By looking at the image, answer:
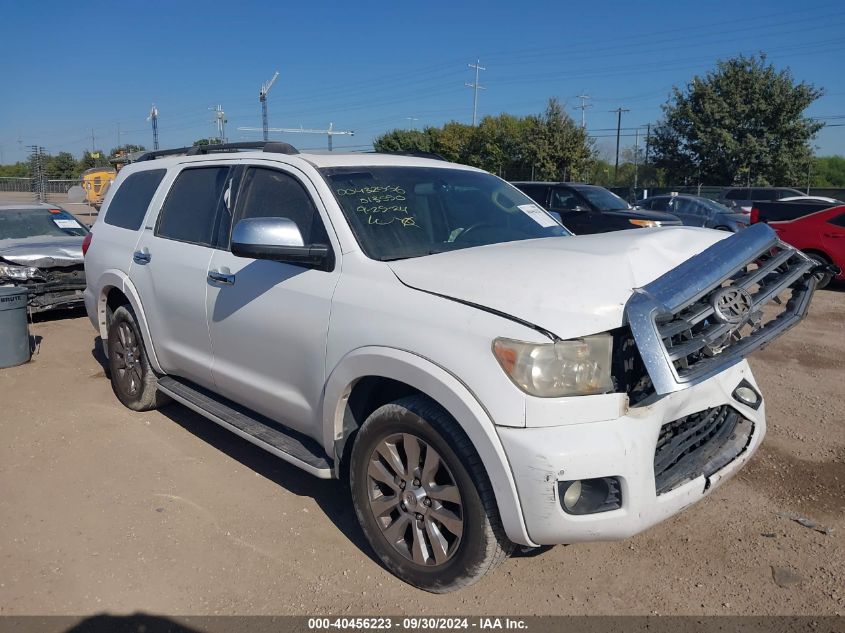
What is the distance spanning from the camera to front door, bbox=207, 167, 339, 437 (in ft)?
11.3

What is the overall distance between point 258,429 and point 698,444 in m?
2.28

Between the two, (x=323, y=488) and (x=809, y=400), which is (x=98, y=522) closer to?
(x=323, y=488)

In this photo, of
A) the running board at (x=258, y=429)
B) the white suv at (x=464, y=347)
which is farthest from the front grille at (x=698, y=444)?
the running board at (x=258, y=429)

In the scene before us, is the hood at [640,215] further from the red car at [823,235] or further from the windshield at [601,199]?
the red car at [823,235]

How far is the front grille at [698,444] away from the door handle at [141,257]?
3.58m

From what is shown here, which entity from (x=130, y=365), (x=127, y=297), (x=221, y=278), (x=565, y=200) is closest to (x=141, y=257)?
(x=127, y=297)

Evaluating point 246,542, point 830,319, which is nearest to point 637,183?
point 830,319

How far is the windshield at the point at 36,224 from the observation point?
950 cm

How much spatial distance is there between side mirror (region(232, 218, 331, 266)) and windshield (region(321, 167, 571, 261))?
10.1 inches

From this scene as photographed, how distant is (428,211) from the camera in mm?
3865

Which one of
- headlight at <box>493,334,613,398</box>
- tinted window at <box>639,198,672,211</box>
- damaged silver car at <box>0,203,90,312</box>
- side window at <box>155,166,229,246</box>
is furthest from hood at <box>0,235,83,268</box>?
tinted window at <box>639,198,672,211</box>

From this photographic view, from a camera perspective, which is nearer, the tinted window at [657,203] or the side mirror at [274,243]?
the side mirror at [274,243]

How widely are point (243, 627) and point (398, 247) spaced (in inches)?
72.3

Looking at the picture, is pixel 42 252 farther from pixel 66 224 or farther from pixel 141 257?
pixel 141 257
